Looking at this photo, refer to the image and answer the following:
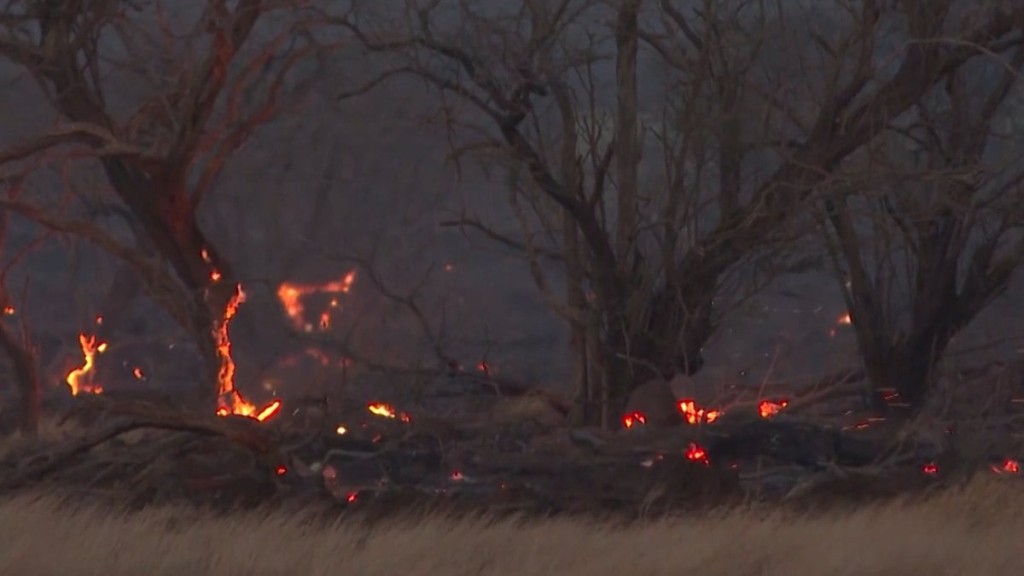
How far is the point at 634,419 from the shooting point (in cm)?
1120

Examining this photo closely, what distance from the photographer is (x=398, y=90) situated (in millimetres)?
19703

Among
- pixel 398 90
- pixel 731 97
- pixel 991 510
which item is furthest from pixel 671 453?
pixel 398 90

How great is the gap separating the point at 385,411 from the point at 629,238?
2.46m

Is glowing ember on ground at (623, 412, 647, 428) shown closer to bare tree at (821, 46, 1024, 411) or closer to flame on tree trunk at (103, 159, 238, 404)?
bare tree at (821, 46, 1024, 411)

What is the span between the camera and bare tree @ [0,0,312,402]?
485 inches

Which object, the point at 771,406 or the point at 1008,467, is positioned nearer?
the point at 1008,467

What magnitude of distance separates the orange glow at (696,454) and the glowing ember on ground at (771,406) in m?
2.68

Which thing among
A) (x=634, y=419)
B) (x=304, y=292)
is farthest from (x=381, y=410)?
(x=304, y=292)

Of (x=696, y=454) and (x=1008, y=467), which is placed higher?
(x=696, y=454)

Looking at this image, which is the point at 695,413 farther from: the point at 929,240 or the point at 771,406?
the point at 929,240

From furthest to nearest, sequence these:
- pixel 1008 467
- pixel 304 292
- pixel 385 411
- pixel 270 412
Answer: pixel 304 292 → pixel 270 412 → pixel 385 411 → pixel 1008 467

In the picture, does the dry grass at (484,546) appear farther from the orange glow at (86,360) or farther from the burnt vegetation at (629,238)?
the orange glow at (86,360)

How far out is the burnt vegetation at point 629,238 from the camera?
31.1ft

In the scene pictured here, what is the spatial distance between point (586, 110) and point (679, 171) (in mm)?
1352
